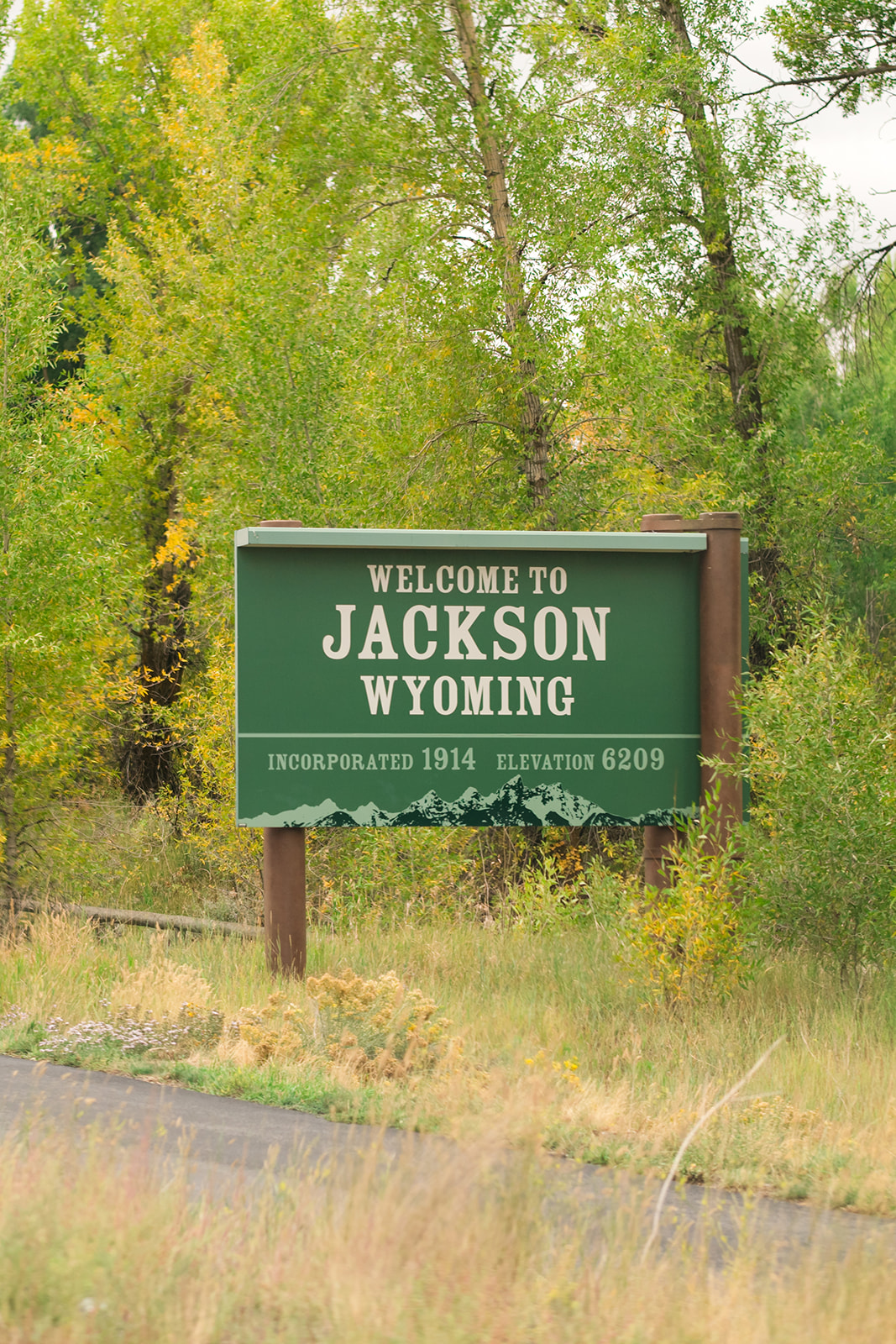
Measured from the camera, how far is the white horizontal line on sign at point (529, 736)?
8.01 m

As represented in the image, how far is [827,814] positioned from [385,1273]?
4685 mm

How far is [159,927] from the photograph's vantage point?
10.2 m

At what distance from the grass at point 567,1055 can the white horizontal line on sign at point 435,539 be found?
2562 mm

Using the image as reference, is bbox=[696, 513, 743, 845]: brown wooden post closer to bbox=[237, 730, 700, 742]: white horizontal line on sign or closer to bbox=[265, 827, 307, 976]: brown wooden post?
bbox=[237, 730, 700, 742]: white horizontal line on sign

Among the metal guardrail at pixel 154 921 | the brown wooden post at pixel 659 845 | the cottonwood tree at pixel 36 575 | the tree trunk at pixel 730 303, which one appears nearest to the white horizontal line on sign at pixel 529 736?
the brown wooden post at pixel 659 845

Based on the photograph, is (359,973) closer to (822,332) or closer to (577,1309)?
(577,1309)

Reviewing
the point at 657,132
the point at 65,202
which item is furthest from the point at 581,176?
the point at 65,202

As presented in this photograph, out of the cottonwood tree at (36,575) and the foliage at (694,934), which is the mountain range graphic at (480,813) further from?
the cottonwood tree at (36,575)

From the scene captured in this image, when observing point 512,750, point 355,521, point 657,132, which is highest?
point 657,132

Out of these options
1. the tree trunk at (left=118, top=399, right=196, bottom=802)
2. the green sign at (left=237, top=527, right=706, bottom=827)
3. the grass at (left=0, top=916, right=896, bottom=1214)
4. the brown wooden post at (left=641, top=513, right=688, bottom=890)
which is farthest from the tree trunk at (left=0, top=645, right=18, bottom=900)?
the brown wooden post at (left=641, top=513, right=688, bottom=890)

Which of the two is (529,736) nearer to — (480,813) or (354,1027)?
(480,813)

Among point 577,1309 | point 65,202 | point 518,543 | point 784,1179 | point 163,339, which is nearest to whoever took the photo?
point 577,1309

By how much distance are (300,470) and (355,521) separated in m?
0.88

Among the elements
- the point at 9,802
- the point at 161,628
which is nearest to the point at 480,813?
the point at 9,802
